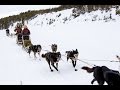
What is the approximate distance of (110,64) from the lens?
8.55 metres

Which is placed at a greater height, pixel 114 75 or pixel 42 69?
pixel 114 75

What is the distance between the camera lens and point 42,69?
8.54 metres

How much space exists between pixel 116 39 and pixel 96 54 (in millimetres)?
3371

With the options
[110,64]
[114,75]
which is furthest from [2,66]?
[114,75]

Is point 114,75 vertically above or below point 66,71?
above

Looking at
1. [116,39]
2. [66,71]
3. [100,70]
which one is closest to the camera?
[100,70]

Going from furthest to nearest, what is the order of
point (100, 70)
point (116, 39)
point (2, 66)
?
1. point (116, 39)
2. point (2, 66)
3. point (100, 70)

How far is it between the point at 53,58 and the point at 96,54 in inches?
139

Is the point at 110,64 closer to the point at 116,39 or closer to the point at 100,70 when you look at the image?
the point at 100,70

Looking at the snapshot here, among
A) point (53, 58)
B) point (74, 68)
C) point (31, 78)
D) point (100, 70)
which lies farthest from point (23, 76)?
point (100, 70)

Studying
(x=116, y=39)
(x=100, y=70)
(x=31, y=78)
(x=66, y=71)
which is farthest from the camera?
(x=116, y=39)
